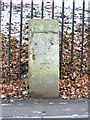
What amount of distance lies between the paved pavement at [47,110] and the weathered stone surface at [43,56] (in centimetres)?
27

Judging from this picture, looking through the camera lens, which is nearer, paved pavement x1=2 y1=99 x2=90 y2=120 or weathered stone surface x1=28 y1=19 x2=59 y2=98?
paved pavement x1=2 y1=99 x2=90 y2=120

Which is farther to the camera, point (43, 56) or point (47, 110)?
point (43, 56)

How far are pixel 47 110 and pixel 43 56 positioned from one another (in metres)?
1.05

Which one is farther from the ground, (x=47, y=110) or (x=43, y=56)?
(x=43, y=56)

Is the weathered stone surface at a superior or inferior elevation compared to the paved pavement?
superior

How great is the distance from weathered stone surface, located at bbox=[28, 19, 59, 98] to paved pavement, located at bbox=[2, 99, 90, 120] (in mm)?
273

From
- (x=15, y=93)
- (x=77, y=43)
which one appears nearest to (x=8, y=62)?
(x=15, y=93)

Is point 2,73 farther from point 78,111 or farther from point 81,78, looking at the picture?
point 78,111

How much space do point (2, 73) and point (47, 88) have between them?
4.48 feet

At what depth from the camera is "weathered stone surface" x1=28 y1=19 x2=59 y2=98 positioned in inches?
318

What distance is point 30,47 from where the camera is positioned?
320 inches

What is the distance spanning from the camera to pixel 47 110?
7410mm

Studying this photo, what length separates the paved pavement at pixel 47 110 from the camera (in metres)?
6.91

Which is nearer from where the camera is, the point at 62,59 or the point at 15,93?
the point at 15,93
